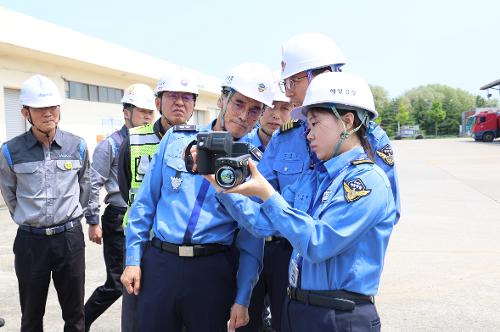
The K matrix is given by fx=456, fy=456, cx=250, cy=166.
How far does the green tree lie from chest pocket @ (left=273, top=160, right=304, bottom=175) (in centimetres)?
7485

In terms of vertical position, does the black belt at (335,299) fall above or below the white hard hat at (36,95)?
below

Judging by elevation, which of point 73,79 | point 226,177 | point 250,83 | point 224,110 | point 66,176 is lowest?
point 66,176

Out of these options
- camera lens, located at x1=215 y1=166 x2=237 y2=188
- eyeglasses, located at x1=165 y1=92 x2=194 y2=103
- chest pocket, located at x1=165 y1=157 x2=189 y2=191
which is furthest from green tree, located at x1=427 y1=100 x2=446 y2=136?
camera lens, located at x1=215 y1=166 x2=237 y2=188

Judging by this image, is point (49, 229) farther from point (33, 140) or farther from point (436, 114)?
point (436, 114)

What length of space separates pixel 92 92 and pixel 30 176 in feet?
51.8

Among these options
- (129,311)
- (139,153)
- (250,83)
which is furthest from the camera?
(139,153)

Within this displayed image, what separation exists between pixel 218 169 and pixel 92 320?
2970 mm

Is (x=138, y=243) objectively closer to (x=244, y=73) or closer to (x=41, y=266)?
(x=244, y=73)

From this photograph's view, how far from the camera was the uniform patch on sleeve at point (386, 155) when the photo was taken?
2365 millimetres

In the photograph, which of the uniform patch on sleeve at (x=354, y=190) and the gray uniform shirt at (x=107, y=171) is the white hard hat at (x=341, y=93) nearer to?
the uniform patch on sleeve at (x=354, y=190)

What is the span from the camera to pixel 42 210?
10.9ft

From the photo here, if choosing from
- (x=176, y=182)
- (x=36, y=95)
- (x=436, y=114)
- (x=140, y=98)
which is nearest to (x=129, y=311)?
(x=176, y=182)

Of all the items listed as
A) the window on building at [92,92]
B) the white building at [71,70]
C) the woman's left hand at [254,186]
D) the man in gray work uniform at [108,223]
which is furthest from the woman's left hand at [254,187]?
the window on building at [92,92]

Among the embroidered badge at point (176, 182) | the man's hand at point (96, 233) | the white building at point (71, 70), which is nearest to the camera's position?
the embroidered badge at point (176, 182)
